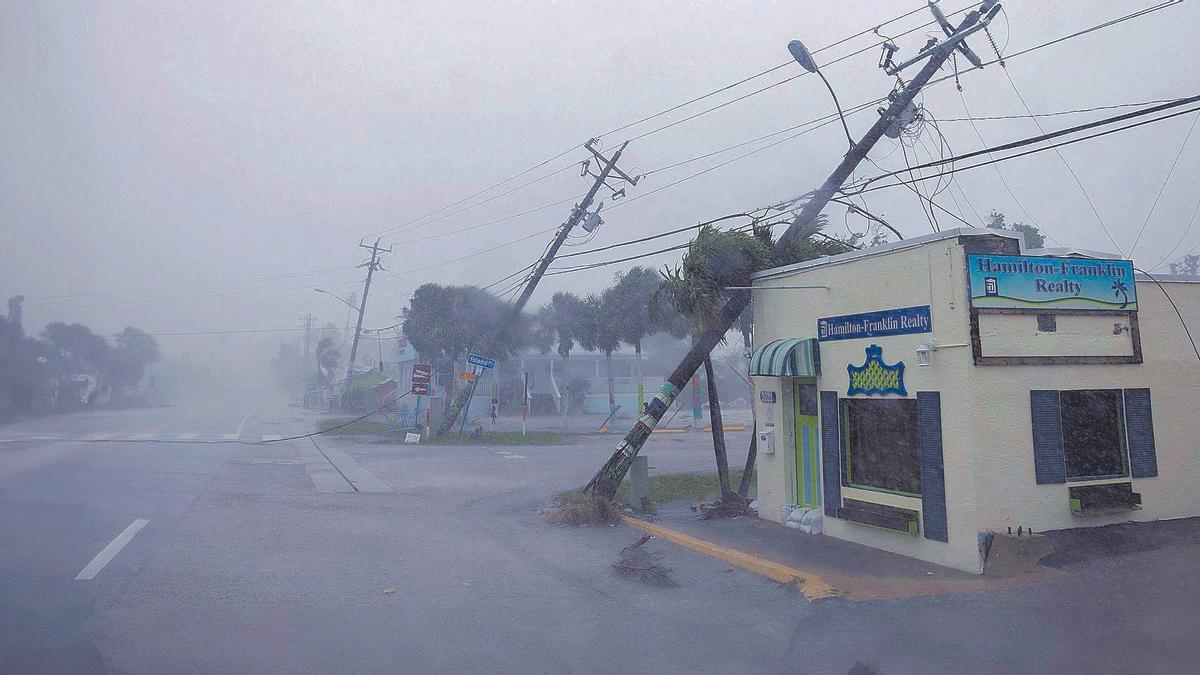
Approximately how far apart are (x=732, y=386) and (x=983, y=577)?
53292 millimetres

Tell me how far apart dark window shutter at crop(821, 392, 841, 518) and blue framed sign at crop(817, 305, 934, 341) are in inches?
31.6

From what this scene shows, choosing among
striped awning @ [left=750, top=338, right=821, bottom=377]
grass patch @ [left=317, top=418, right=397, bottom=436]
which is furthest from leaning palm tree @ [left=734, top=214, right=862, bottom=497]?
grass patch @ [left=317, top=418, right=397, bottom=436]

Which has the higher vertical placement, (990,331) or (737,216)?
(737,216)

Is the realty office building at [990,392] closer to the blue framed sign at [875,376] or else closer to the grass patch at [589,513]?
the blue framed sign at [875,376]

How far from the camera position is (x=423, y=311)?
37.5 m

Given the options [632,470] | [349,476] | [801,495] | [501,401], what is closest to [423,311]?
Result: [501,401]

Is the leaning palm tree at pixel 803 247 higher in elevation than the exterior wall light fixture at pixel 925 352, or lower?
higher

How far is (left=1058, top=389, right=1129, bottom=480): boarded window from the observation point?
29.3 feet

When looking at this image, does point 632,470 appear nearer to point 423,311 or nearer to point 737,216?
point 737,216

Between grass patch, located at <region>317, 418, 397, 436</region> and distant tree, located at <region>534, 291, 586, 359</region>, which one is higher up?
distant tree, located at <region>534, 291, 586, 359</region>

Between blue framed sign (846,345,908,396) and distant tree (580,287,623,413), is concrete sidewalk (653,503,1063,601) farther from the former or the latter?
distant tree (580,287,623,413)

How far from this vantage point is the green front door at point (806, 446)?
36.1 ft

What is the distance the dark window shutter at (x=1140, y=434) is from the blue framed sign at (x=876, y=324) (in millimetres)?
2665

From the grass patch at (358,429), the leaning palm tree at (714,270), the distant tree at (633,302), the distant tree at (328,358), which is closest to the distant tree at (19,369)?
the grass patch at (358,429)
